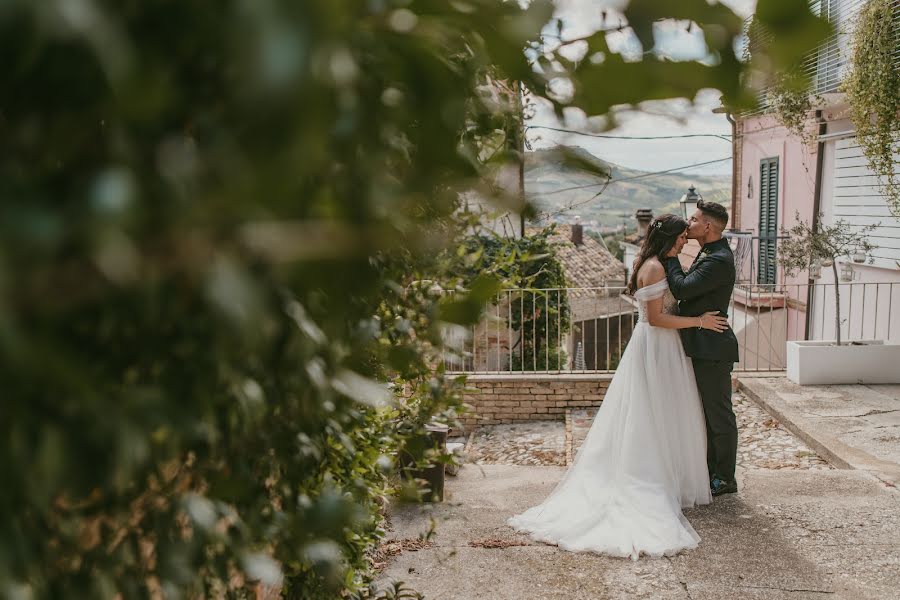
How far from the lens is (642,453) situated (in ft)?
17.6

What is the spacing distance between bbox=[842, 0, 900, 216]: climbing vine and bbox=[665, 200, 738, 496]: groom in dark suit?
5.86 m

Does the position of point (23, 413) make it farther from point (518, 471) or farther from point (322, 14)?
point (518, 471)

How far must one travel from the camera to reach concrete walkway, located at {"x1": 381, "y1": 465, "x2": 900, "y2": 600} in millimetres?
4066

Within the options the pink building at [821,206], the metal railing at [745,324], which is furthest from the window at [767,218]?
the metal railing at [745,324]

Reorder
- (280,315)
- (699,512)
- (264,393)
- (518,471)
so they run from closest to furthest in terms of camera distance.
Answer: (280,315), (264,393), (699,512), (518,471)

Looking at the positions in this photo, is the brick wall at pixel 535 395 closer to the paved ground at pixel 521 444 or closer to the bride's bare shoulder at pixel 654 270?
the paved ground at pixel 521 444

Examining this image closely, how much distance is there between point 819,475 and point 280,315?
19.8 feet

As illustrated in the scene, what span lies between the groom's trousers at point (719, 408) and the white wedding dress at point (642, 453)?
0.06 metres

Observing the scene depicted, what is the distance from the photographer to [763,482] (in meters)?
5.78

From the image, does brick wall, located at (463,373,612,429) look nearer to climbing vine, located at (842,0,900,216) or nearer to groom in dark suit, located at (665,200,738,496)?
groom in dark suit, located at (665,200,738,496)

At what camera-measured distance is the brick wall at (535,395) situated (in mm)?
9805

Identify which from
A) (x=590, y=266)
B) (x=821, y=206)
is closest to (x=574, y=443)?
(x=821, y=206)

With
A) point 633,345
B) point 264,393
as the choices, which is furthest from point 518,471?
point 264,393

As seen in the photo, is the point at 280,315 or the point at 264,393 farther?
the point at 264,393
